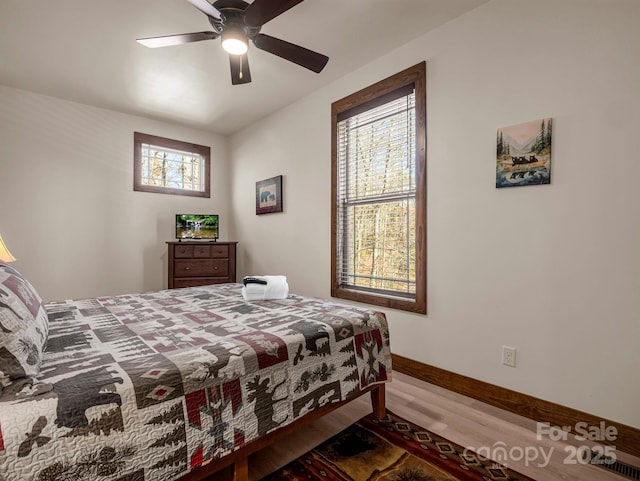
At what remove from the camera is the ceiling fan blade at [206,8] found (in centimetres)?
175

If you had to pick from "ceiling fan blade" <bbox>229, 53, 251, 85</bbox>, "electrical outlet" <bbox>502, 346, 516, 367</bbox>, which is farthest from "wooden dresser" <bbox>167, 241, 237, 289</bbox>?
"electrical outlet" <bbox>502, 346, 516, 367</bbox>

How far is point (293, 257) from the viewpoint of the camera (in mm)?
3807

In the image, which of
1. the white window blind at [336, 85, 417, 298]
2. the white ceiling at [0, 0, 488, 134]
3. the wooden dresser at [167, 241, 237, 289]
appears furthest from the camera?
the wooden dresser at [167, 241, 237, 289]

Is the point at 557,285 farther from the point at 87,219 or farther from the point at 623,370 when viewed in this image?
the point at 87,219

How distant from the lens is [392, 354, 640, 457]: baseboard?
1.65m

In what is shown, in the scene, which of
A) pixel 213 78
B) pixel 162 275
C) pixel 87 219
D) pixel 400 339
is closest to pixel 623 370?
pixel 400 339

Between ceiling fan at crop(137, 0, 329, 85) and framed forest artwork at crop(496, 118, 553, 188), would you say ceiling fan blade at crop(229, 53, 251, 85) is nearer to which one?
ceiling fan at crop(137, 0, 329, 85)

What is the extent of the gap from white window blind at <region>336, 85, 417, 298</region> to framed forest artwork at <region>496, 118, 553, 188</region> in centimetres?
69

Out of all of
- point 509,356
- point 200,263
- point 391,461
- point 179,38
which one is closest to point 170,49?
point 179,38

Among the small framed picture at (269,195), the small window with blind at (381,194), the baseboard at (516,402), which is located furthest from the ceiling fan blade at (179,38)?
the baseboard at (516,402)

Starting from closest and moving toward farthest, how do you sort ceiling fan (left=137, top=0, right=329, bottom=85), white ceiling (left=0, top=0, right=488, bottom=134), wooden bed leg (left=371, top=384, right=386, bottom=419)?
ceiling fan (left=137, top=0, right=329, bottom=85) → wooden bed leg (left=371, top=384, right=386, bottom=419) → white ceiling (left=0, top=0, right=488, bottom=134)

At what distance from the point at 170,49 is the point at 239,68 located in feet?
2.75

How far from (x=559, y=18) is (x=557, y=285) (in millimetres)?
1589

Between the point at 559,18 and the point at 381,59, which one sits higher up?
the point at 381,59
